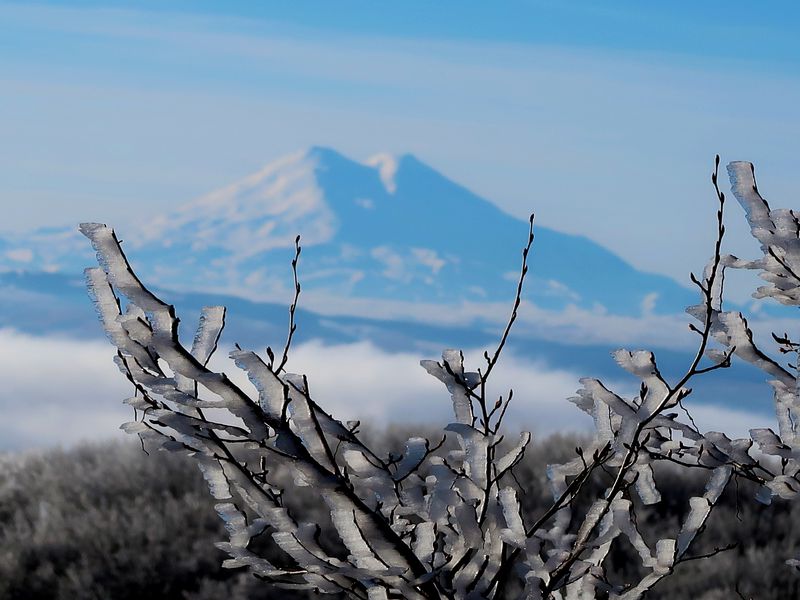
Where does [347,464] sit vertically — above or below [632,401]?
below

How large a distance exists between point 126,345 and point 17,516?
6.18 metres

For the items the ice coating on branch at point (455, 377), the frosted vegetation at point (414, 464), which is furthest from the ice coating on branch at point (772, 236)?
the ice coating on branch at point (455, 377)

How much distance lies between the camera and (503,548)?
2.54 m

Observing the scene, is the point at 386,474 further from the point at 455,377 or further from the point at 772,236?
the point at 772,236

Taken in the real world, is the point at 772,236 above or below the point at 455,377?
above

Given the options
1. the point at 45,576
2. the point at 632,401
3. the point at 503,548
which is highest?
the point at 632,401

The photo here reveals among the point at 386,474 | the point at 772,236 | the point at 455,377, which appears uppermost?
the point at 772,236

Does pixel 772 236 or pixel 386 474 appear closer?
pixel 386 474

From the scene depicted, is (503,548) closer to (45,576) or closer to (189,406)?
(189,406)

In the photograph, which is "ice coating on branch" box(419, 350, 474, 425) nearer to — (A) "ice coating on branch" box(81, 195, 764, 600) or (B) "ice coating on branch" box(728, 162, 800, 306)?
(A) "ice coating on branch" box(81, 195, 764, 600)

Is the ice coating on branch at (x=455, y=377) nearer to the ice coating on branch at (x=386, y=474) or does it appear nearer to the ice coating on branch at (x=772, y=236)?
the ice coating on branch at (x=386, y=474)

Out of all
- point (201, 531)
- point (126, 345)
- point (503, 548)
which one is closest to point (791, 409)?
point (503, 548)

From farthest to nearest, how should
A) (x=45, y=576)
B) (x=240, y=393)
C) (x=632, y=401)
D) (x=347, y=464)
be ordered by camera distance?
(x=45, y=576), (x=632, y=401), (x=347, y=464), (x=240, y=393)

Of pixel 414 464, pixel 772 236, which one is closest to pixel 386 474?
pixel 414 464
